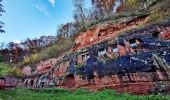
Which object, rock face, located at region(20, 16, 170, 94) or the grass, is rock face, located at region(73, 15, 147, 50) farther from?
the grass

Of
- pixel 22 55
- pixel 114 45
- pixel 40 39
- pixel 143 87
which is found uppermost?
pixel 40 39

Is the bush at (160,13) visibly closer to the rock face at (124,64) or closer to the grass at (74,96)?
the rock face at (124,64)

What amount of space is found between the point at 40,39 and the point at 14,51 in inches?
282

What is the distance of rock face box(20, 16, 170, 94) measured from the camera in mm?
21375

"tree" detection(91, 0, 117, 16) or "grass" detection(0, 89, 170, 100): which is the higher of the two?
"tree" detection(91, 0, 117, 16)

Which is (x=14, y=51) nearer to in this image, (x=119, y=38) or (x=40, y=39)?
(x=40, y=39)

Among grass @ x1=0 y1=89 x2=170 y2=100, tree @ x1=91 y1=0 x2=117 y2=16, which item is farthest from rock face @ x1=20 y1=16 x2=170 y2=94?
tree @ x1=91 y1=0 x2=117 y2=16

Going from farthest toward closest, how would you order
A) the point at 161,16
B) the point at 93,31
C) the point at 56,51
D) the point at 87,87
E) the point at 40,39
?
the point at 40,39 → the point at 56,51 → the point at 93,31 → the point at 161,16 → the point at 87,87

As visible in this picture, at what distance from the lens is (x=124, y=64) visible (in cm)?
2384

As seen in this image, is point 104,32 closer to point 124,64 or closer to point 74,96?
point 124,64

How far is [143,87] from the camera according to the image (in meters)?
21.4

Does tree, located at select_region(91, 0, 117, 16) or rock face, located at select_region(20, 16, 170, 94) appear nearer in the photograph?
rock face, located at select_region(20, 16, 170, 94)

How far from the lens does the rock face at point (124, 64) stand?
21.4 m

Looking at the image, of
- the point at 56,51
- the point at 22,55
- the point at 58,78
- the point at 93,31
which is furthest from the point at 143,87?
the point at 22,55
